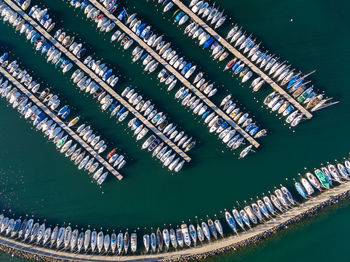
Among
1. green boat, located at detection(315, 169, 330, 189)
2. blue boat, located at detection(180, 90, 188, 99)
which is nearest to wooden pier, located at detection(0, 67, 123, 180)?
blue boat, located at detection(180, 90, 188, 99)

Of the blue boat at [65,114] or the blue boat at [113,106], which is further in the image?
the blue boat at [65,114]

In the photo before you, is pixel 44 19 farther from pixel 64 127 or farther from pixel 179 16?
pixel 179 16

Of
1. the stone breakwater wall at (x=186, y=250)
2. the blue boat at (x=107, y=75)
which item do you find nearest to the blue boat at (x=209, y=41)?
the blue boat at (x=107, y=75)

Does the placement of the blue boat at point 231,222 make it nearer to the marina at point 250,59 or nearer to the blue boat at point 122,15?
the marina at point 250,59

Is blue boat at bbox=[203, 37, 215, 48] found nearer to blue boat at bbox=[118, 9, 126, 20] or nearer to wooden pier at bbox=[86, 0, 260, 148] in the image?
wooden pier at bbox=[86, 0, 260, 148]

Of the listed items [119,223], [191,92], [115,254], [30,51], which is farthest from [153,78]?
[115,254]

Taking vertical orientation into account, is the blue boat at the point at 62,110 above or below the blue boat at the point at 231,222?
below

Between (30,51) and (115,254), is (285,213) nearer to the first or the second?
(115,254)
